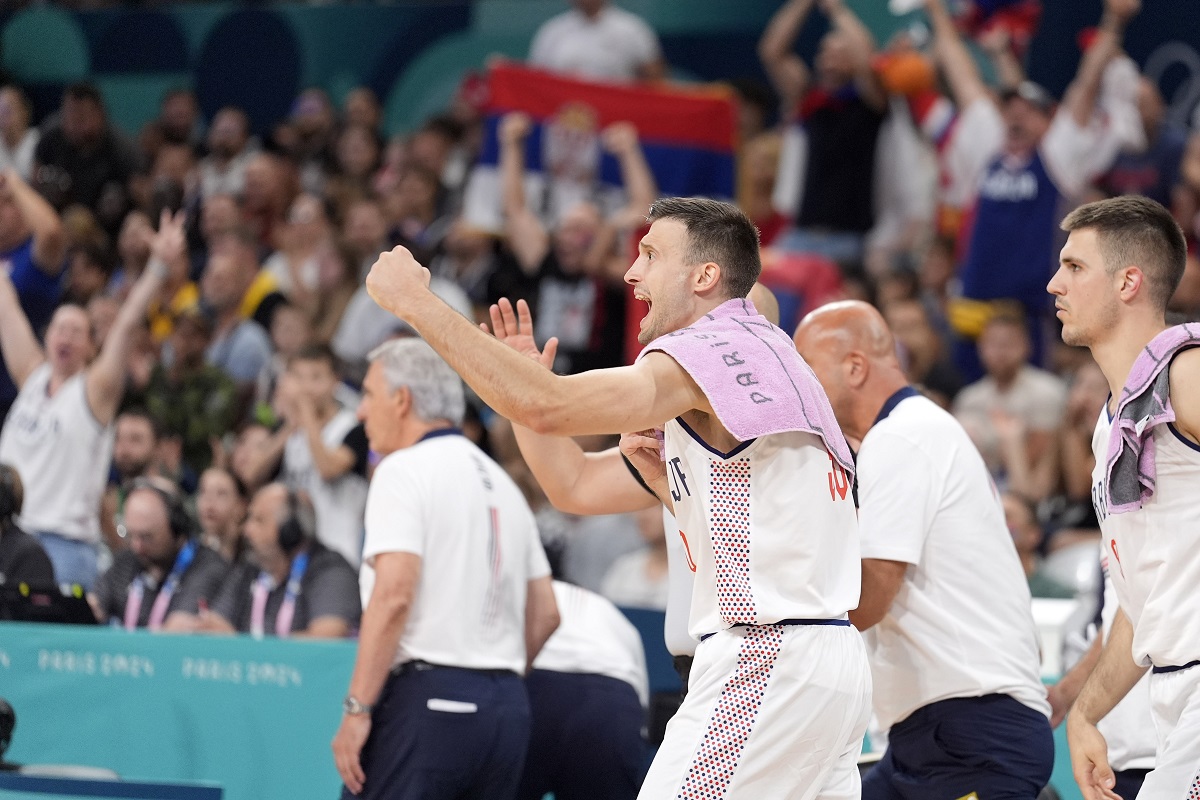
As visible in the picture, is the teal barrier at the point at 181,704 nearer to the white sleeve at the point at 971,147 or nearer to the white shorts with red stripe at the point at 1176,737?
the white shorts with red stripe at the point at 1176,737

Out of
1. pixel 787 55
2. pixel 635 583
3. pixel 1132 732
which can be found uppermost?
pixel 787 55

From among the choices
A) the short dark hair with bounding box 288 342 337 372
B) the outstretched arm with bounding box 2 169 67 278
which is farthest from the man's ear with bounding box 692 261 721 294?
the outstretched arm with bounding box 2 169 67 278

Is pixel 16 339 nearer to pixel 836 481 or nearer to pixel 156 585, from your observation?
pixel 156 585

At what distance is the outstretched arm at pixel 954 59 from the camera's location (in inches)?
420

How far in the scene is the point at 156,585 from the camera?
301 inches

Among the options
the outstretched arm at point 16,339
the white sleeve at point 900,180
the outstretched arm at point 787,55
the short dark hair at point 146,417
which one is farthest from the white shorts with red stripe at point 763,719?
the outstretched arm at point 787,55

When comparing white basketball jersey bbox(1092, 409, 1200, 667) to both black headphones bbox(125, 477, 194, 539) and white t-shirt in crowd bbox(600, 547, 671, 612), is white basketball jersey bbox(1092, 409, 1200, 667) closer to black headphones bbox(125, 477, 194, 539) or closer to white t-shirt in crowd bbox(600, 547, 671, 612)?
white t-shirt in crowd bbox(600, 547, 671, 612)

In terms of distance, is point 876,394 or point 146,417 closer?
point 876,394

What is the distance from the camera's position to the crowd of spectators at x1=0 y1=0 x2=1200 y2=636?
839 centimetres

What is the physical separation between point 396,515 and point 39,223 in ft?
16.2

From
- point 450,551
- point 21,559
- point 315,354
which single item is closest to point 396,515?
point 450,551

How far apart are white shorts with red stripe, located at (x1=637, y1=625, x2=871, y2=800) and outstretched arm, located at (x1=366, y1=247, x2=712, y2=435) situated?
0.57 metres

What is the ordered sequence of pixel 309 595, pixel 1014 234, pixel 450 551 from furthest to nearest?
pixel 1014 234 < pixel 309 595 < pixel 450 551

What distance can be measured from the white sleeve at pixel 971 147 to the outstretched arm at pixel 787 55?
160 centimetres
